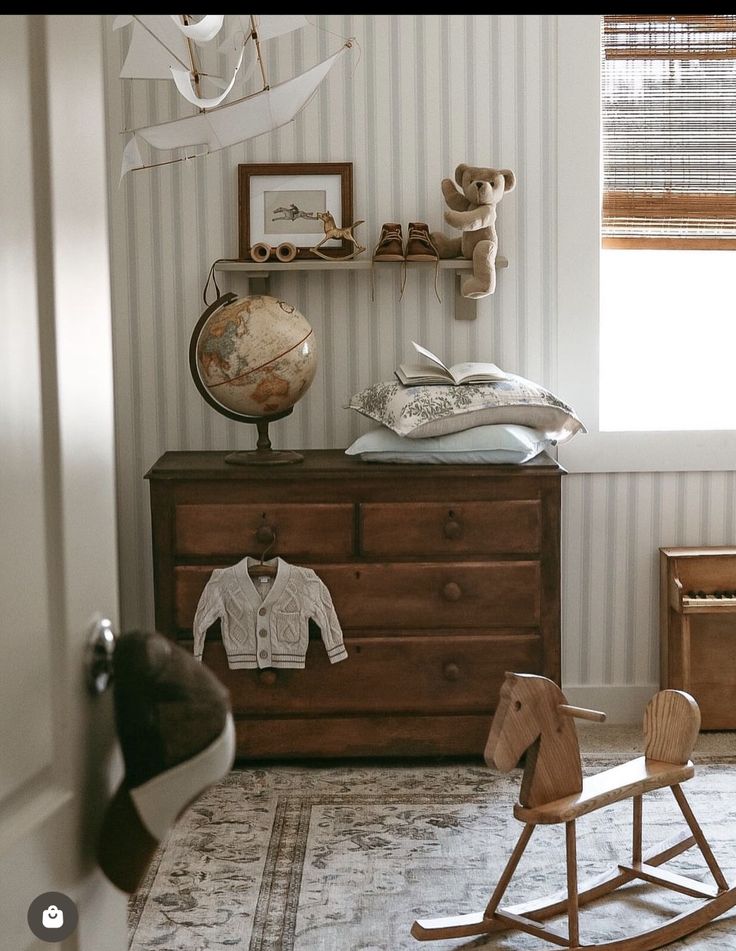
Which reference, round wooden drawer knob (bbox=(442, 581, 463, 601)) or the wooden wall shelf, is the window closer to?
the wooden wall shelf

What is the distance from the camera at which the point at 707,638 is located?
132 inches

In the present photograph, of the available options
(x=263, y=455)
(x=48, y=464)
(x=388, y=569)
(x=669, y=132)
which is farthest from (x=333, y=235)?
(x=48, y=464)

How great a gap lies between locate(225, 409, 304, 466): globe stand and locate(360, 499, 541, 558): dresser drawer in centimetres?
28

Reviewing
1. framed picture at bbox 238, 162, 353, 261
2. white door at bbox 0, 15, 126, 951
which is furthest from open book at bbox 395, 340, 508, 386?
white door at bbox 0, 15, 126, 951

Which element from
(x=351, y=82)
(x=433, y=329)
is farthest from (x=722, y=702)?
(x=351, y=82)

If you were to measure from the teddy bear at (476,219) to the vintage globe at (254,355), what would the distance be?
55cm

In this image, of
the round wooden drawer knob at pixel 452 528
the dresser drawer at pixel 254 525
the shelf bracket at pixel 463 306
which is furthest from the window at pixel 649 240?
the dresser drawer at pixel 254 525

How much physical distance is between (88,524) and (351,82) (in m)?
2.71

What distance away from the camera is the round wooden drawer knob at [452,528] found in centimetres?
300

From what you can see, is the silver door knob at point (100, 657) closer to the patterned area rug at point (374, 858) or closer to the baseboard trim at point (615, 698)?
the patterned area rug at point (374, 858)

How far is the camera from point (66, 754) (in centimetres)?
94

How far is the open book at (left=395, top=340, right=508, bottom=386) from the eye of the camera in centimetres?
309

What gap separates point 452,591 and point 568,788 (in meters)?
1.00

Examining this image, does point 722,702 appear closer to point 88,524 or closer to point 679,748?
point 679,748
